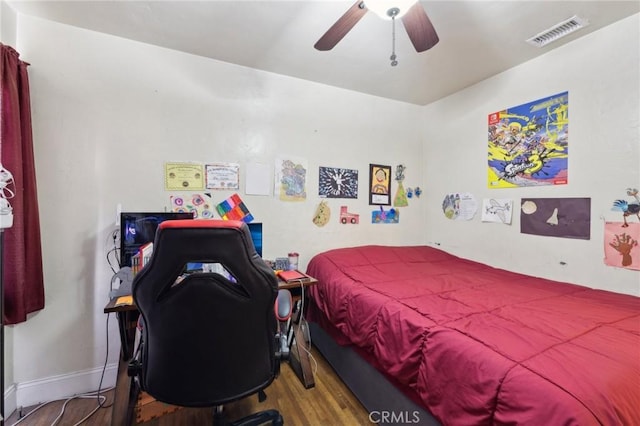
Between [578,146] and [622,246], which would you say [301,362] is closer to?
[622,246]

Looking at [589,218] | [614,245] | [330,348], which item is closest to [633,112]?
[589,218]

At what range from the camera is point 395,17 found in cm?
140

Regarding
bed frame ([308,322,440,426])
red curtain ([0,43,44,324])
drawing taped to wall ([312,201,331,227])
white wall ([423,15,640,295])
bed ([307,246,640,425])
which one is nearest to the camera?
bed ([307,246,640,425])

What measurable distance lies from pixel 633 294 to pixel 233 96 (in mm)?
3226

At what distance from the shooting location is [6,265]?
1567 millimetres

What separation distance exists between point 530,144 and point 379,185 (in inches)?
53.4

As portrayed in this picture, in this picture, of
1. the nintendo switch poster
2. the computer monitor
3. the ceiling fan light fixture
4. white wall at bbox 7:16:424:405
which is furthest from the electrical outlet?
the nintendo switch poster

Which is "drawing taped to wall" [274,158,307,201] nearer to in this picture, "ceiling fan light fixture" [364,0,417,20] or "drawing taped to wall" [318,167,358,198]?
"drawing taped to wall" [318,167,358,198]

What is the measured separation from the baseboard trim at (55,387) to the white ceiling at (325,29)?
239cm

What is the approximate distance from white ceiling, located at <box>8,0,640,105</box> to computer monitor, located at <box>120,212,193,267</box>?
1.30 m

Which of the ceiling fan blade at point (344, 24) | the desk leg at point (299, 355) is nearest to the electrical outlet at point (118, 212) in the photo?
the desk leg at point (299, 355)

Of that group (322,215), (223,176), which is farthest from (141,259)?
(322,215)

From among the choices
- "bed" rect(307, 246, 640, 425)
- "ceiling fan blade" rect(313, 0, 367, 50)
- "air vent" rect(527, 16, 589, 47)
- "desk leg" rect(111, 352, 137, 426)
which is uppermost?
"air vent" rect(527, 16, 589, 47)

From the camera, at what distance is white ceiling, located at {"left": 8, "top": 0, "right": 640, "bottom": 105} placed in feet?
5.65
